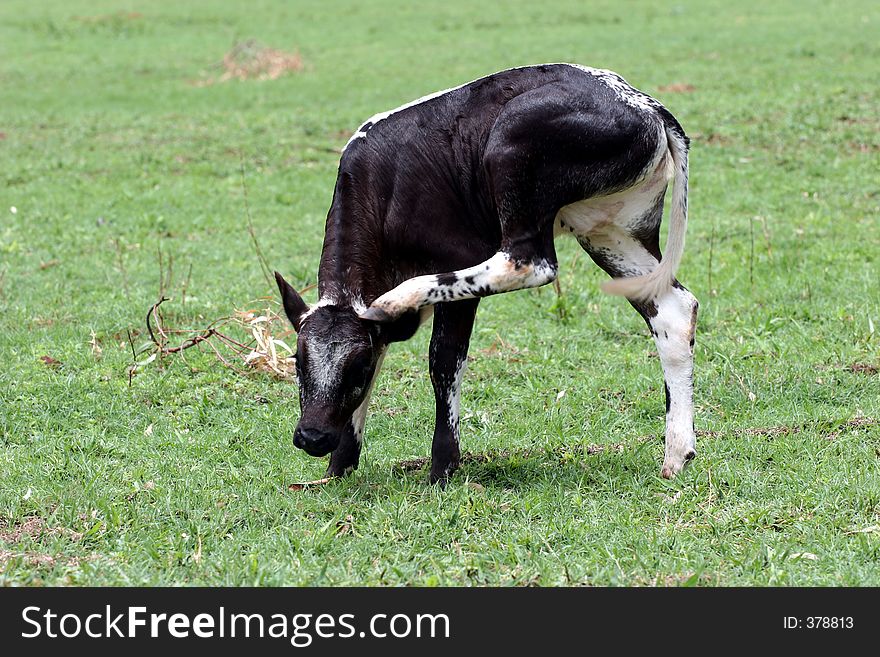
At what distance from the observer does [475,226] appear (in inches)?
219

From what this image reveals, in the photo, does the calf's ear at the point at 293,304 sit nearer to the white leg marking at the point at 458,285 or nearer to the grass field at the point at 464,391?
the white leg marking at the point at 458,285

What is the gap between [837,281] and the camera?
8773 mm

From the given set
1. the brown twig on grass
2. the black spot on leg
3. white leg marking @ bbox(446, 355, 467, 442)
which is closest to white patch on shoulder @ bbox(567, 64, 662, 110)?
the black spot on leg

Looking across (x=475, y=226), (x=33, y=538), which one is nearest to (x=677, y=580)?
(x=475, y=226)

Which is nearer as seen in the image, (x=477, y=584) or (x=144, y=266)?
(x=477, y=584)

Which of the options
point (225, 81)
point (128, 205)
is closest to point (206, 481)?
point (128, 205)

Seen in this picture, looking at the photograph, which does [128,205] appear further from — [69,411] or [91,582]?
[91,582]

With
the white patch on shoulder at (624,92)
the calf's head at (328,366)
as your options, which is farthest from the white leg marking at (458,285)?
the white patch on shoulder at (624,92)

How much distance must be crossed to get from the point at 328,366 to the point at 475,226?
1.04m

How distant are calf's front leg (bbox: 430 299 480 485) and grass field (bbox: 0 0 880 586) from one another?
0.19 m

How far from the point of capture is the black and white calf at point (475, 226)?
5.21 meters

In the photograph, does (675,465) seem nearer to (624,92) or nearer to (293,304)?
(624,92)
